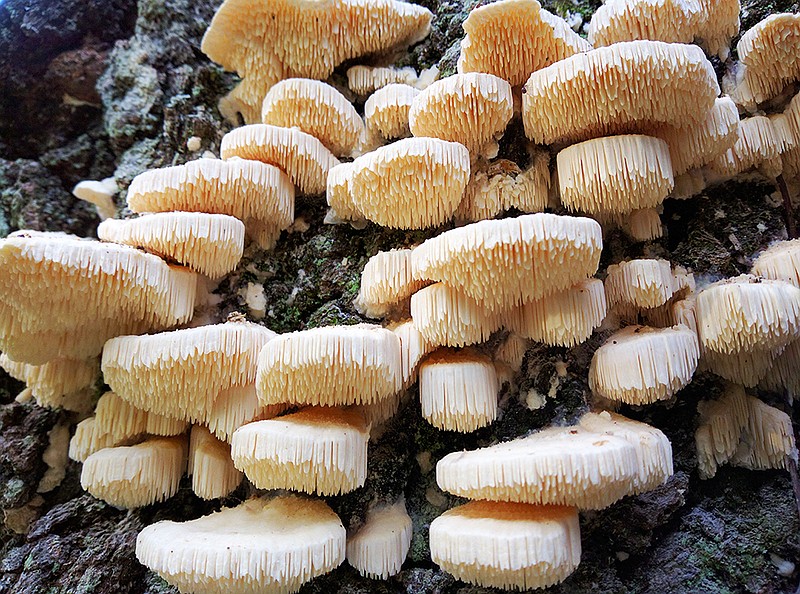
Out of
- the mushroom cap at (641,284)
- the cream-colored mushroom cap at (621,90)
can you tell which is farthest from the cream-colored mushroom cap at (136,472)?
the cream-colored mushroom cap at (621,90)

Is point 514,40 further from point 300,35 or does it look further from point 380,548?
point 380,548

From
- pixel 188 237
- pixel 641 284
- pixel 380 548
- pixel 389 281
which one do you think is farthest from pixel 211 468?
pixel 641 284

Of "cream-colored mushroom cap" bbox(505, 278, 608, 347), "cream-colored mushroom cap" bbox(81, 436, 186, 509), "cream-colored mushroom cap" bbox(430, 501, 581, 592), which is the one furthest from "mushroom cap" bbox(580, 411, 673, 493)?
"cream-colored mushroom cap" bbox(81, 436, 186, 509)

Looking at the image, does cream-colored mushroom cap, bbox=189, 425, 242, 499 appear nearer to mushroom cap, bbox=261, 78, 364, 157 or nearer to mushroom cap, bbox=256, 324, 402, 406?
mushroom cap, bbox=256, 324, 402, 406

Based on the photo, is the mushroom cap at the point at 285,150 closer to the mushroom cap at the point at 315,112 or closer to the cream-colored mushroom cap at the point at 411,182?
the mushroom cap at the point at 315,112

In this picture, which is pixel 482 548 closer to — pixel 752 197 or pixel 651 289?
pixel 651 289
